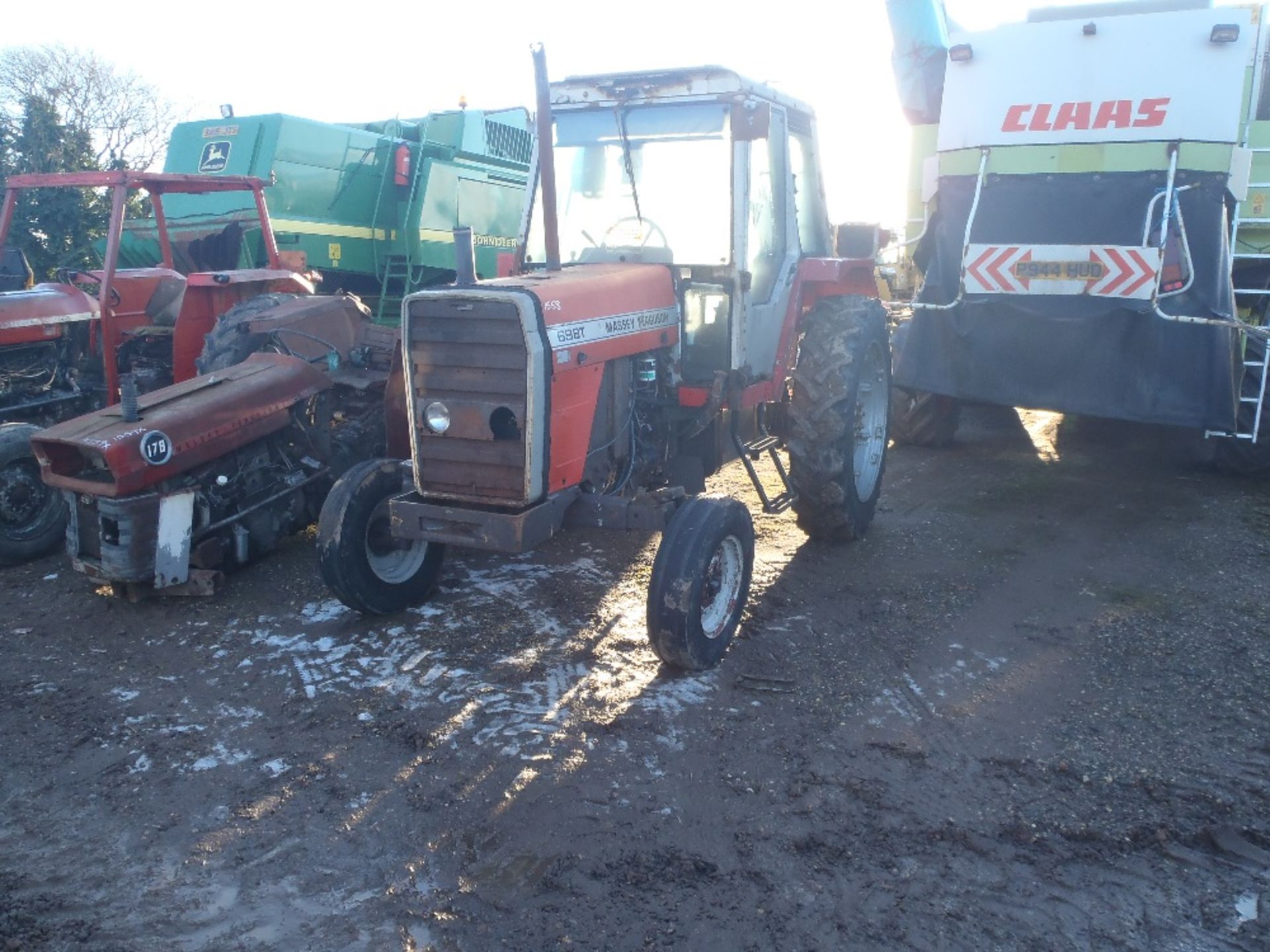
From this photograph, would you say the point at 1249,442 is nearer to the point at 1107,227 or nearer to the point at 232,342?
the point at 1107,227

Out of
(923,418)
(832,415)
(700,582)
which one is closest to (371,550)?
(700,582)

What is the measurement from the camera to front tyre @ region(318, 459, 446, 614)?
4445 mm

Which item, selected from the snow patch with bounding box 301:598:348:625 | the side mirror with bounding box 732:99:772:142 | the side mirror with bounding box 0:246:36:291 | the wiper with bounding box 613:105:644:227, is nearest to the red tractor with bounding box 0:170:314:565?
the side mirror with bounding box 0:246:36:291

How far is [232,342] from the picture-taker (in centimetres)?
627

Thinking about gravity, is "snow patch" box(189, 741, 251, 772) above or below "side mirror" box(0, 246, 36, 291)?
below

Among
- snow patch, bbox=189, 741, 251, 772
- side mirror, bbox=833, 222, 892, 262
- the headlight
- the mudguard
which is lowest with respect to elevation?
snow patch, bbox=189, 741, 251, 772

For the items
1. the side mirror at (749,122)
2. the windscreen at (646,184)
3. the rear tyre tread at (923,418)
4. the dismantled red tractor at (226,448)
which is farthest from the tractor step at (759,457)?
the rear tyre tread at (923,418)

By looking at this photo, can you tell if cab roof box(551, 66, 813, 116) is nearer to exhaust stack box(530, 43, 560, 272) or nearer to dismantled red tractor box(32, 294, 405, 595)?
exhaust stack box(530, 43, 560, 272)

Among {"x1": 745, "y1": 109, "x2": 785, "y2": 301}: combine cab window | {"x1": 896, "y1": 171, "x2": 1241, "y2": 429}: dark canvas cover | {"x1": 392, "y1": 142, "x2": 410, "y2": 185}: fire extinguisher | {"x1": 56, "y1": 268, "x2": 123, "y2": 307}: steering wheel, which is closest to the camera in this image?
{"x1": 745, "y1": 109, "x2": 785, "y2": 301}: combine cab window

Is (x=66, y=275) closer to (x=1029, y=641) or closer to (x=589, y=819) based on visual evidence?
(x=589, y=819)

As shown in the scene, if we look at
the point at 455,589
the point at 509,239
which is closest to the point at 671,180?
the point at 455,589

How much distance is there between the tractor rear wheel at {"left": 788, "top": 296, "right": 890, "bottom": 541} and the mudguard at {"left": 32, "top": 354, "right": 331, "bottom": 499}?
108 inches

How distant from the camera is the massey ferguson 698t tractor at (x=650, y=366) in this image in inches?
158

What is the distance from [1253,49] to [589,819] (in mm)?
6734
